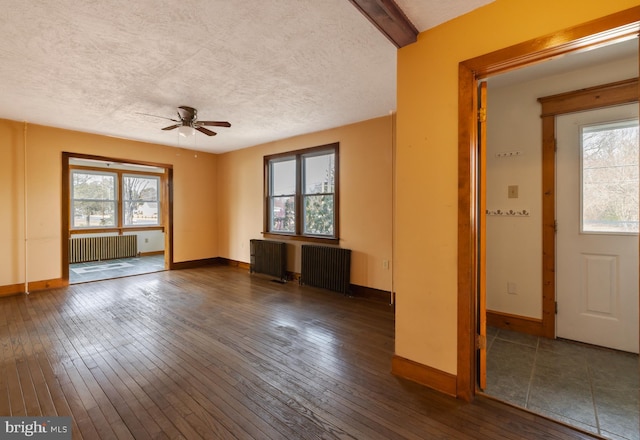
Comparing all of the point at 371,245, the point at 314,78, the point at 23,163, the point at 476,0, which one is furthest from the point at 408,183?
the point at 23,163

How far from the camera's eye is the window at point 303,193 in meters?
4.81

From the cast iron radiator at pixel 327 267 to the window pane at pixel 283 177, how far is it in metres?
1.26

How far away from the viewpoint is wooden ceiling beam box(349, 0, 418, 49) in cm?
169

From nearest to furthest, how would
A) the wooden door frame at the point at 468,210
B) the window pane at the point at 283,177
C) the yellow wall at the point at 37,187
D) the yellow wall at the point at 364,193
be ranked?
1. the wooden door frame at the point at 468,210
2. the yellow wall at the point at 364,193
3. the yellow wall at the point at 37,187
4. the window pane at the point at 283,177

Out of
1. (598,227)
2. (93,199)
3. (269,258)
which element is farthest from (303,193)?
(93,199)

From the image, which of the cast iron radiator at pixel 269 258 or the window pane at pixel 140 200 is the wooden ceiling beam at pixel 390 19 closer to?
the cast iron radiator at pixel 269 258

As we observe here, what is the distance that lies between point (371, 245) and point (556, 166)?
7.61 feet

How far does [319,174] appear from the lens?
4.98 m

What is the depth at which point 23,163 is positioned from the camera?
441 centimetres

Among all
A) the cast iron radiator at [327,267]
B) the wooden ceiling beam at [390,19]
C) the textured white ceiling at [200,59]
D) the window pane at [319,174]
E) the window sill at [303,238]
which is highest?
A: the textured white ceiling at [200,59]

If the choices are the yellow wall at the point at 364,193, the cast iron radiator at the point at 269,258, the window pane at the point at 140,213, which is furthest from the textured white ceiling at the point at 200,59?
the window pane at the point at 140,213

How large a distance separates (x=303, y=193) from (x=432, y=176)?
3.38 meters

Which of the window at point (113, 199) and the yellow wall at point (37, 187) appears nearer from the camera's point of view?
the yellow wall at point (37, 187)

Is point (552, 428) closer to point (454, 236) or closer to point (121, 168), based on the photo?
point (454, 236)
